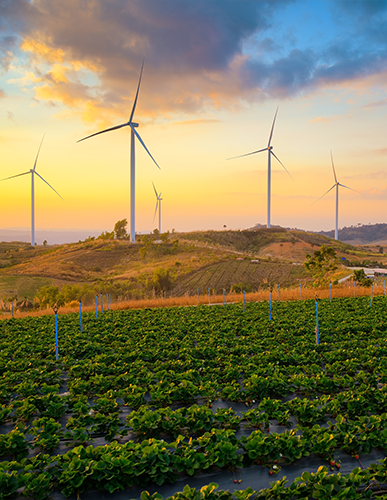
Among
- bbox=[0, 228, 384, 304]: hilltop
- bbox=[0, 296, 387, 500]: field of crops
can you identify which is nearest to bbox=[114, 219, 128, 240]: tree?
bbox=[0, 228, 384, 304]: hilltop

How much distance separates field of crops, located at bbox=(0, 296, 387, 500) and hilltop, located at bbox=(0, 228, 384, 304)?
3460 cm

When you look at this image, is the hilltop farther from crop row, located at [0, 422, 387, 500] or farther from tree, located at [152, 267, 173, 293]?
crop row, located at [0, 422, 387, 500]

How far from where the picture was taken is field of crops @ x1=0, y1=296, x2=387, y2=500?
6.14 m

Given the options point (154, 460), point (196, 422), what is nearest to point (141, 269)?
point (196, 422)

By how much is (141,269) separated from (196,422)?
72534mm

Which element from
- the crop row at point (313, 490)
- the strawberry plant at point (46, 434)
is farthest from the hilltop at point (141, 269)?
the crop row at point (313, 490)

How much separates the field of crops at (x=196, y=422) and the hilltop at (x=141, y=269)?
3460cm

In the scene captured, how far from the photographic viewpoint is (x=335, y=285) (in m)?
45.2

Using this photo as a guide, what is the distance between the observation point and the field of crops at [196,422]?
20.2ft

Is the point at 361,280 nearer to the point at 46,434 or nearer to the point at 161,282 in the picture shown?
the point at 161,282

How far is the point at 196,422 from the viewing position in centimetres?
784

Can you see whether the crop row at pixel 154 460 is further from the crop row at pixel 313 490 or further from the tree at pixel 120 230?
the tree at pixel 120 230

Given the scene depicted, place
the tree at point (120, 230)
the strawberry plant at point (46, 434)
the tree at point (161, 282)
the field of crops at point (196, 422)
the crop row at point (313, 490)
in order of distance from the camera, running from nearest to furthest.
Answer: the crop row at point (313, 490) < the field of crops at point (196, 422) < the strawberry plant at point (46, 434) < the tree at point (161, 282) < the tree at point (120, 230)

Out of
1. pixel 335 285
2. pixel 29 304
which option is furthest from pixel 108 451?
pixel 29 304
